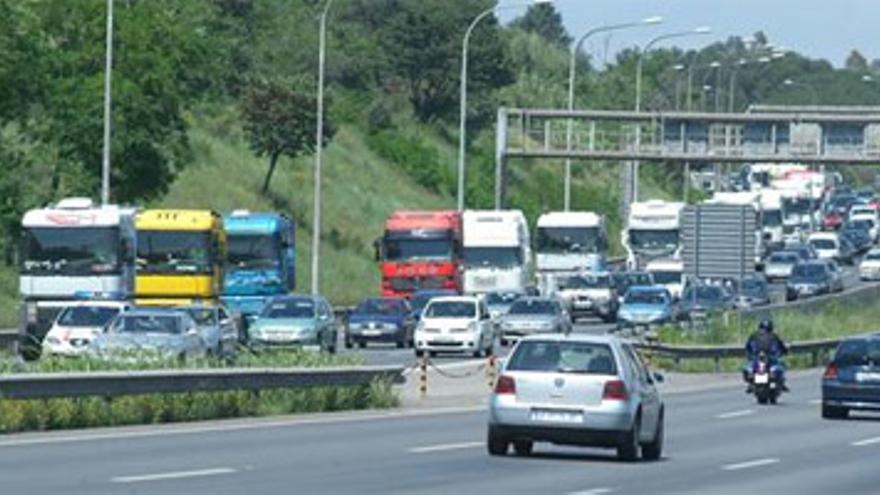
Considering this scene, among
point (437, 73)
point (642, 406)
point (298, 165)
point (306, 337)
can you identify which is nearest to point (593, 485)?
point (642, 406)

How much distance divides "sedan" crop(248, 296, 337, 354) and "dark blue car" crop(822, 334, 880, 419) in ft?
52.1

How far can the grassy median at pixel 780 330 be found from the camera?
219 feet

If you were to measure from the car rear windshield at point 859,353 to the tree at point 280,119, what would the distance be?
2225 inches

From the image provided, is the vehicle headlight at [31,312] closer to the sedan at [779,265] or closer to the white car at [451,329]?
the white car at [451,329]

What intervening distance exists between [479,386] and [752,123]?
63.4 m

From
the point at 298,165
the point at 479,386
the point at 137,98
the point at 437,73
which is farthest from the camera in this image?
the point at 437,73

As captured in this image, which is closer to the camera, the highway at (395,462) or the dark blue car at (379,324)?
the highway at (395,462)

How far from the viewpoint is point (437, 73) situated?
440 feet

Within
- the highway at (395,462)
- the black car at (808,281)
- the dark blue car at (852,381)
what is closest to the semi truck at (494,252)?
the black car at (808,281)

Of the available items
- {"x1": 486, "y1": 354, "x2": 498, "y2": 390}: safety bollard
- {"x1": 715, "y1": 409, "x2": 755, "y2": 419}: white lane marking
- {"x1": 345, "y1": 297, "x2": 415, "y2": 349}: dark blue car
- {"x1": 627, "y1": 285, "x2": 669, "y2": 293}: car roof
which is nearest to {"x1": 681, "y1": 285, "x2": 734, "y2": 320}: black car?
{"x1": 627, "y1": 285, "x2": 669, "y2": 293}: car roof

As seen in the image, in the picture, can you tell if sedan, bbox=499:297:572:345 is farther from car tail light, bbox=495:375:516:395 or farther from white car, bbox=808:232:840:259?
white car, bbox=808:232:840:259

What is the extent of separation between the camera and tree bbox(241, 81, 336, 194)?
103 metres

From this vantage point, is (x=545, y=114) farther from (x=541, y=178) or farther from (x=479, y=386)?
(x=479, y=386)

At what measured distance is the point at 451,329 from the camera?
66062 mm
